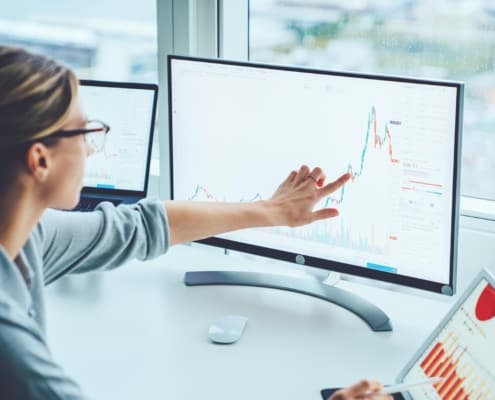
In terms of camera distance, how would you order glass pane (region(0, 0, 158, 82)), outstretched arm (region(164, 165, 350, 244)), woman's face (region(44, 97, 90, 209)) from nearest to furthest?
woman's face (region(44, 97, 90, 209)), outstretched arm (region(164, 165, 350, 244)), glass pane (region(0, 0, 158, 82))

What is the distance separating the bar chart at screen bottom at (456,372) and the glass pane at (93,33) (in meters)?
1.18

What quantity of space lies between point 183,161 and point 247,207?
0.75 feet

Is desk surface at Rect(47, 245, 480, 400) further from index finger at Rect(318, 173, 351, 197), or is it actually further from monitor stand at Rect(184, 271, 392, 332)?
index finger at Rect(318, 173, 351, 197)

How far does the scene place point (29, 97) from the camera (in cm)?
108

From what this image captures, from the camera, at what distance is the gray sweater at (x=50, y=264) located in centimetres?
104

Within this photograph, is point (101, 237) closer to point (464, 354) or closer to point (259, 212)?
point (259, 212)

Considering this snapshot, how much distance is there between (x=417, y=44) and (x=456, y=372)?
31.7 inches

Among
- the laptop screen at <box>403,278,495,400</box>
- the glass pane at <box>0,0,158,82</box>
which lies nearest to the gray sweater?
the laptop screen at <box>403,278,495,400</box>

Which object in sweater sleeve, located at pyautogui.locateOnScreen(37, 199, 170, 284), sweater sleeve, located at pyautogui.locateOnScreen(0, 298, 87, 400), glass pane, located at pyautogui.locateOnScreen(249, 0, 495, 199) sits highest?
glass pane, located at pyautogui.locateOnScreen(249, 0, 495, 199)

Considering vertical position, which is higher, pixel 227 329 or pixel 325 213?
pixel 325 213

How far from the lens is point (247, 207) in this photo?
1.60 meters

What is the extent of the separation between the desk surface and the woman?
0.43 feet

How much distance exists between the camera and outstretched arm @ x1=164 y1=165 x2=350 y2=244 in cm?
157

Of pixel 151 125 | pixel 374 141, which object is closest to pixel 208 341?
pixel 374 141
